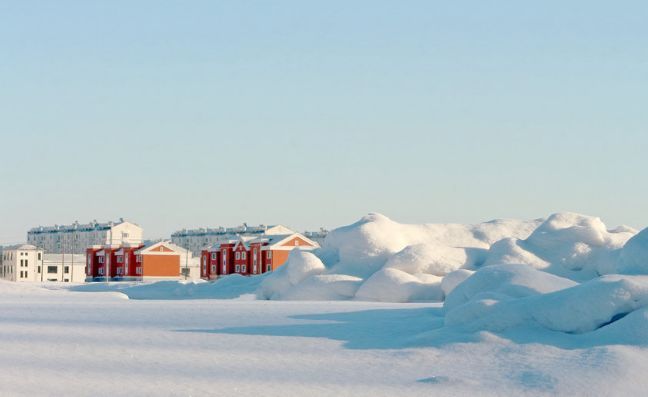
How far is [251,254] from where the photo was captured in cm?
7188

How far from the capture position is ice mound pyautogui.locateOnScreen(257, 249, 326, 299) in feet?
91.5

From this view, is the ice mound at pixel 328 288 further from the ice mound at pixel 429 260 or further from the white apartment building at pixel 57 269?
the white apartment building at pixel 57 269

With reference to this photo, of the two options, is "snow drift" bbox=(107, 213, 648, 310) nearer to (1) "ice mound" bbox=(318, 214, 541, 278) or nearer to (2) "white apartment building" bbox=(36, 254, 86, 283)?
(1) "ice mound" bbox=(318, 214, 541, 278)

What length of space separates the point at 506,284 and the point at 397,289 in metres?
11.2

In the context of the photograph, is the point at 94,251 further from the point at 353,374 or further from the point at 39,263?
the point at 353,374

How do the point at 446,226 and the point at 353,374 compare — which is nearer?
the point at 353,374

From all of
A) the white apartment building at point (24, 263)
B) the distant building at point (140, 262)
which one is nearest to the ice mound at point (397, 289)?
the distant building at point (140, 262)

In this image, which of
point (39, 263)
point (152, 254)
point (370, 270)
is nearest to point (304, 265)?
point (370, 270)

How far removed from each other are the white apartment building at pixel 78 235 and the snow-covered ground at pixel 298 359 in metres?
113

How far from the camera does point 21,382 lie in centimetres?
966

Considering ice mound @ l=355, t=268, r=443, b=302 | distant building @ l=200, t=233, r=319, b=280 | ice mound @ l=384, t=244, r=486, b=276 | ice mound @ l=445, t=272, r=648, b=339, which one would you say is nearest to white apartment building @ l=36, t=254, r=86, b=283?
distant building @ l=200, t=233, r=319, b=280

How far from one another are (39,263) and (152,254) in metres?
27.0

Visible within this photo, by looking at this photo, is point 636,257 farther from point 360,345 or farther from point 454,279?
point 454,279

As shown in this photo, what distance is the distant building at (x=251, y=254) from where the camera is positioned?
6894cm
